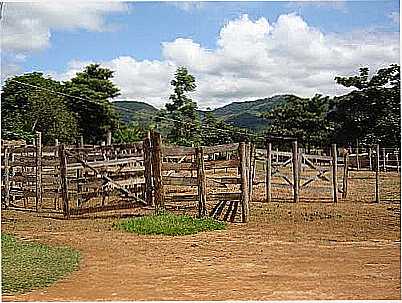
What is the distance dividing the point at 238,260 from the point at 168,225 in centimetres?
205

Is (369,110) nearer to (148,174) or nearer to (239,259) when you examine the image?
(148,174)

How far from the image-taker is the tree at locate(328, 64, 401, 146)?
21781 millimetres

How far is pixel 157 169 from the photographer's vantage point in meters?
8.50

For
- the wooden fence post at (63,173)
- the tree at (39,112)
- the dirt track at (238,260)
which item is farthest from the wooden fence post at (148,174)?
the tree at (39,112)

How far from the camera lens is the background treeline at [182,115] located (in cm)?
2245

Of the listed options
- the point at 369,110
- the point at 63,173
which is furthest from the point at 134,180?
the point at 369,110

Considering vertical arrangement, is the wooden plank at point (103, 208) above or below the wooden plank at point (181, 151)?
below

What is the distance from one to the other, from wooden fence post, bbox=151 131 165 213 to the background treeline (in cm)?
1153

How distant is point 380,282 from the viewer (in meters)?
4.41

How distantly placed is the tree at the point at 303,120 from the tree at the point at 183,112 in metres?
4.28

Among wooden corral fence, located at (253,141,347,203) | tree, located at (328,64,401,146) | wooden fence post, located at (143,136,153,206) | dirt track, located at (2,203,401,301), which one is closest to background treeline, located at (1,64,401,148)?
tree, located at (328,64,401,146)

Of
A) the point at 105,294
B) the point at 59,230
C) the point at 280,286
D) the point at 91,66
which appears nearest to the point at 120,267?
the point at 105,294

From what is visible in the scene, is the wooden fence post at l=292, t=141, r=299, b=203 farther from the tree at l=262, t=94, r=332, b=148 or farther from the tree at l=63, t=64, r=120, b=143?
the tree at l=63, t=64, r=120, b=143

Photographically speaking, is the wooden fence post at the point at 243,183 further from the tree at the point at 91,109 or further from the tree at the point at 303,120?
the tree at the point at 91,109
